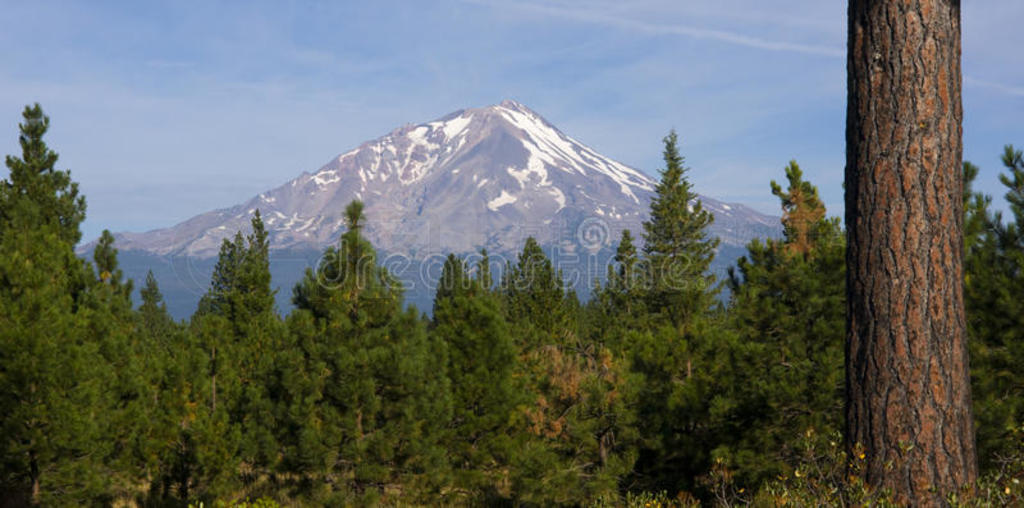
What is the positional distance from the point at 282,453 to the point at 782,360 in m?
8.45

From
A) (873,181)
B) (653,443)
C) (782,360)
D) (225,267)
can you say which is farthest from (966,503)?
(225,267)

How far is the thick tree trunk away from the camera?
444cm

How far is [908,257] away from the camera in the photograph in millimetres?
4508

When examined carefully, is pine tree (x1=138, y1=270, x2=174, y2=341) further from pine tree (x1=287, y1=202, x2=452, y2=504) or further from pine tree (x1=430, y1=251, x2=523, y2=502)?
pine tree (x1=287, y1=202, x2=452, y2=504)

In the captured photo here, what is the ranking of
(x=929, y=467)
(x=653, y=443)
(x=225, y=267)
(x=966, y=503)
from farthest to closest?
1. (x=225, y=267)
2. (x=653, y=443)
3. (x=929, y=467)
4. (x=966, y=503)

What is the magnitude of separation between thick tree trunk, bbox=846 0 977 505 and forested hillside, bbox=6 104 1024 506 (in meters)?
4.24

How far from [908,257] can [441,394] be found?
33.5 ft

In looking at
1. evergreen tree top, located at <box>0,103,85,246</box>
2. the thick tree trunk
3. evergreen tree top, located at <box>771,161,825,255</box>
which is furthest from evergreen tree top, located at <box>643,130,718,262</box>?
the thick tree trunk

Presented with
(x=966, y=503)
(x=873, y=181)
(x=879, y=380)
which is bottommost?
(x=966, y=503)

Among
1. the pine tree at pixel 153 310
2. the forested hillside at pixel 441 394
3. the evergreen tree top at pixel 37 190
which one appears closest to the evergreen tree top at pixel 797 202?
the forested hillside at pixel 441 394

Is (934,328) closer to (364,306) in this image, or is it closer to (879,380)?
(879,380)

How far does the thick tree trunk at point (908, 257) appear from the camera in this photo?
444cm

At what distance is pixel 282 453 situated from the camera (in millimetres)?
13109

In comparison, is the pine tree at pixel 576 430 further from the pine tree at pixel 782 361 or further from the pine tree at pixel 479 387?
the pine tree at pixel 782 361
